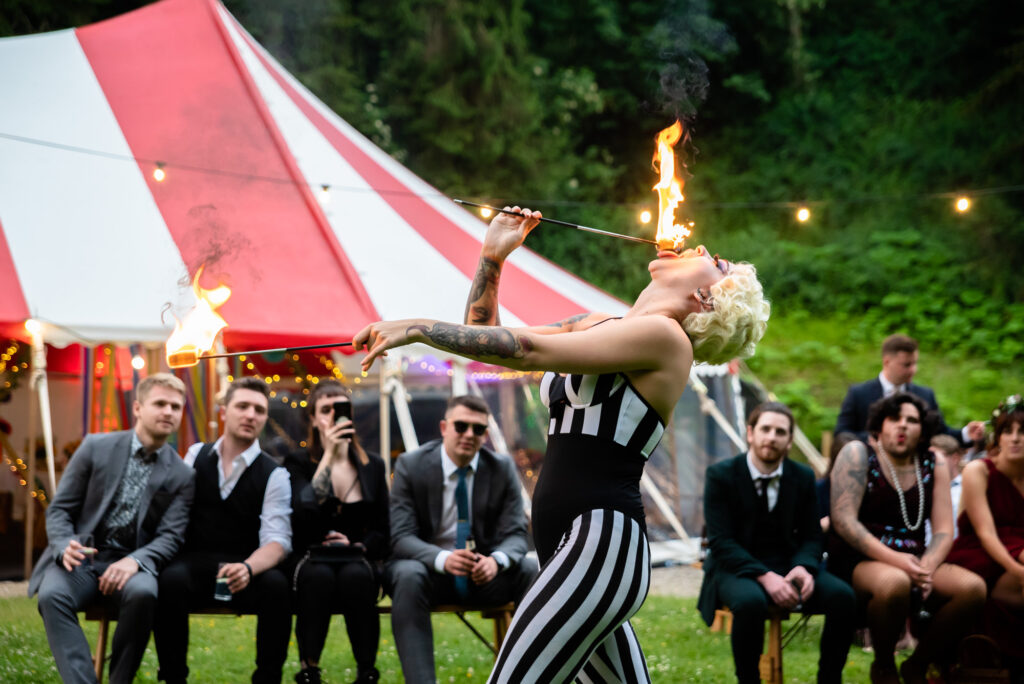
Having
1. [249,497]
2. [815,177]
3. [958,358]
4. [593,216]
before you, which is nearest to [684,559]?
[249,497]

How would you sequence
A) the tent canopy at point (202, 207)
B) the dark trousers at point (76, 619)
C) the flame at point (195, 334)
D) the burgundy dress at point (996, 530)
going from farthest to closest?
the tent canopy at point (202, 207), the burgundy dress at point (996, 530), the dark trousers at point (76, 619), the flame at point (195, 334)

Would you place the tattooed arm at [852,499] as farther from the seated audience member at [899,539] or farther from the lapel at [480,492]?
the lapel at [480,492]

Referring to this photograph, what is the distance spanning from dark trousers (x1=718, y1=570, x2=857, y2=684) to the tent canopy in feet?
9.96

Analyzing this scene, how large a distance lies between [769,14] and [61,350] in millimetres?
11747

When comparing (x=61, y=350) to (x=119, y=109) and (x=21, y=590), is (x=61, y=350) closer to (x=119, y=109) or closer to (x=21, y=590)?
(x=119, y=109)

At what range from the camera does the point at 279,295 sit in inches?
257

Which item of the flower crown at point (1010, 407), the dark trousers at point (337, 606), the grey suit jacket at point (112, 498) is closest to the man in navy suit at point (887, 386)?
the flower crown at point (1010, 407)

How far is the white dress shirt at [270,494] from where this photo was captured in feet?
13.9

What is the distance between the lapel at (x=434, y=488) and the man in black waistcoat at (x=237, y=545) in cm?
59

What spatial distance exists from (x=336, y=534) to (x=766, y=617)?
1807 mm

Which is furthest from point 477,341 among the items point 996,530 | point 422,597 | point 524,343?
point 996,530

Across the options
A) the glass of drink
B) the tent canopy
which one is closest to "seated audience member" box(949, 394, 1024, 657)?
the glass of drink

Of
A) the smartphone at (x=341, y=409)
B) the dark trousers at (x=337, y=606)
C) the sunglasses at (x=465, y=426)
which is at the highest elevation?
Answer: the smartphone at (x=341, y=409)

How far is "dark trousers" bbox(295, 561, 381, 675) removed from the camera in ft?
13.6
